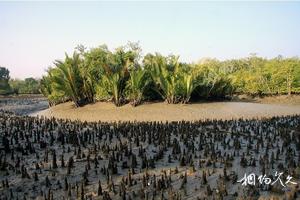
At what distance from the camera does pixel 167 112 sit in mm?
17781

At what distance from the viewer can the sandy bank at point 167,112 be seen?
661 inches

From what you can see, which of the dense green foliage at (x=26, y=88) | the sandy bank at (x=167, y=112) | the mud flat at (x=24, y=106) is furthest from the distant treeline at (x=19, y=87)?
the sandy bank at (x=167, y=112)

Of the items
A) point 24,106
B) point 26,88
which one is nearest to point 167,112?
point 24,106

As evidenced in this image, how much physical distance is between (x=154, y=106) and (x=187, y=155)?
37.7 ft

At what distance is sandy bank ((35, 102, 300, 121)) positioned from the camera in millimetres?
16797

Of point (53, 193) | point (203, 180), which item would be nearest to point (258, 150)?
point (203, 180)

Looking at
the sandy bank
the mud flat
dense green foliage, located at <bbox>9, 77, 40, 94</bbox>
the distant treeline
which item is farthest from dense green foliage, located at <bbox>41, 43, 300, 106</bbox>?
dense green foliage, located at <bbox>9, 77, 40, 94</bbox>

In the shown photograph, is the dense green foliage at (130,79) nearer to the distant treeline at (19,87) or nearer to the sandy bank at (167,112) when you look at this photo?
the sandy bank at (167,112)

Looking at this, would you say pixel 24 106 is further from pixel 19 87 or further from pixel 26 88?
pixel 19 87

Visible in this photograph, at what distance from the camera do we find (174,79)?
62.7 feet

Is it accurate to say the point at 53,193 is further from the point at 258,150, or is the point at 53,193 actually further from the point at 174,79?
the point at 174,79

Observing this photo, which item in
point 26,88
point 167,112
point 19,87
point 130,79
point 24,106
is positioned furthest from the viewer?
point 19,87

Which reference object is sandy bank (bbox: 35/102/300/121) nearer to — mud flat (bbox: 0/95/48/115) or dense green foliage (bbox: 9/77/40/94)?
mud flat (bbox: 0/95/48/115)

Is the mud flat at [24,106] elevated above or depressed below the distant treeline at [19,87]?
below
